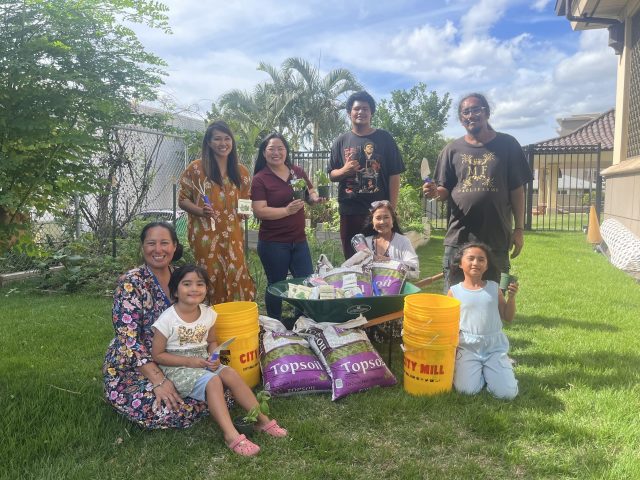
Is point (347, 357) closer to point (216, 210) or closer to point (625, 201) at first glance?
point (216, 210)

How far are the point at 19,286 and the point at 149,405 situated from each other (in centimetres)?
498

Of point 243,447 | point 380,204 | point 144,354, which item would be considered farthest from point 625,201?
point 144,354

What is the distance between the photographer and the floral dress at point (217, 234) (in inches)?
139

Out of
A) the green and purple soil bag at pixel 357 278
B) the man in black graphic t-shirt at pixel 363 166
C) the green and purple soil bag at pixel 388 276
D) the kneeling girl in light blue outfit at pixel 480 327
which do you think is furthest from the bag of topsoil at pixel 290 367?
the man in black graphic t-shirt at pixel 363 166

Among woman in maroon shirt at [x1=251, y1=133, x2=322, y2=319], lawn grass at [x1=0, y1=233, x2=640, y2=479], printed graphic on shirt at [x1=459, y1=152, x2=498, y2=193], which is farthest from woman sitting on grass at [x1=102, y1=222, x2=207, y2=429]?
printed graphic on shirt at [x1=459, y1=152, x2=498, y2=193]

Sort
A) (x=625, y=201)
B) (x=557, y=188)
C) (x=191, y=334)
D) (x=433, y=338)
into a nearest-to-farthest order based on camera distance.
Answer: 1. (x=191, y=334)
2. (x=433, y=338)
3. (x=625, y=201)
4. (x=557, y=188)

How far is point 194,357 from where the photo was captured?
2.76 metres

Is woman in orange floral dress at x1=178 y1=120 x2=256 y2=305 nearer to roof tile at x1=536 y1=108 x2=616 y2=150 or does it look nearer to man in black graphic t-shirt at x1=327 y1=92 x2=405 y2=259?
man in black graphic t-shirt at x1=327 y1=92 x2=405 y2=259

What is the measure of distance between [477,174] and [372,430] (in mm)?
1973

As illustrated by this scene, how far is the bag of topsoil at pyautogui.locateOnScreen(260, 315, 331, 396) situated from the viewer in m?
3.09

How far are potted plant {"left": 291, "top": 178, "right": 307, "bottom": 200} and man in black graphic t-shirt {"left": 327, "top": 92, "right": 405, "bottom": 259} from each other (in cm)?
31

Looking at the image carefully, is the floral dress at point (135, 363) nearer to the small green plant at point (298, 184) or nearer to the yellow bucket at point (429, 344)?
the yellow bucket at point (429, 344)

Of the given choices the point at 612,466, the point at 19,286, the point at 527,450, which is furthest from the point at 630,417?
the point at 19,286

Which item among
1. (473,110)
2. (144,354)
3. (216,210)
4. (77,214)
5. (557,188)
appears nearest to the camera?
(144,354)
